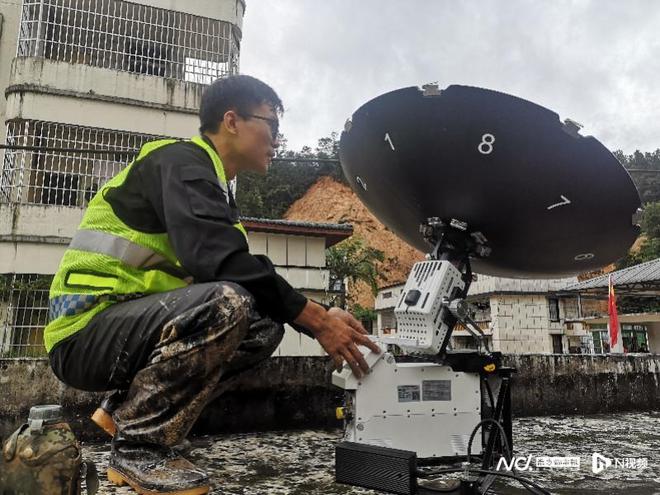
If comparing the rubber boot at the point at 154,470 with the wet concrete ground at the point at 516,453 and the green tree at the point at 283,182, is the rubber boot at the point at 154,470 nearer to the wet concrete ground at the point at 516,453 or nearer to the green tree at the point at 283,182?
the wet concrete ground at the point at 516,453

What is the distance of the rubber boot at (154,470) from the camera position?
4.27 feet

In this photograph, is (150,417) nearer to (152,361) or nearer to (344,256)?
(152,361)

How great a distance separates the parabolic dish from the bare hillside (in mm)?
37151

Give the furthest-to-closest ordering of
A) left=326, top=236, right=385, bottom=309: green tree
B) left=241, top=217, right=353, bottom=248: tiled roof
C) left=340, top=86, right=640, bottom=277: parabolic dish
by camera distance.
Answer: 1. left=326, top=236, right=385, bottom=309: green tree
2. left=241, top=217, right=353, bottom=248: tiled roof
3. left=340, top=86, right=640, bottom=277: parabolic dish

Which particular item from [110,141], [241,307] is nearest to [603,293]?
[110,141]

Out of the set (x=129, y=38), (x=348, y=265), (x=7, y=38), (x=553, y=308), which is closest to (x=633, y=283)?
(x=348, y=265)

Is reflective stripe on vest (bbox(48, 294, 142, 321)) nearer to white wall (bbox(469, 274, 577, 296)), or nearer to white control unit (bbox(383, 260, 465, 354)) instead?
white control unit (bbox(383, 260, 465, 354))

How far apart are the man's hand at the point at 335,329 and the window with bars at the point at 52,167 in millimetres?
9817

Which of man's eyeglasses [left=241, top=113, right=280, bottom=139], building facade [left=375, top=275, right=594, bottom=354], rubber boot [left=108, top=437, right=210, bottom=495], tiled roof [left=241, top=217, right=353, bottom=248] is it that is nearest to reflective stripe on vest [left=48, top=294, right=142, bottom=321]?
rubber boot [left=108, top=437, right=210, bottom=495]

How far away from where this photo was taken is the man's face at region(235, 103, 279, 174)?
1.83 m

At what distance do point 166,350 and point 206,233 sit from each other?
0.37m

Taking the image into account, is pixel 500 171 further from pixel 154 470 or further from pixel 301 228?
pixel 301 228

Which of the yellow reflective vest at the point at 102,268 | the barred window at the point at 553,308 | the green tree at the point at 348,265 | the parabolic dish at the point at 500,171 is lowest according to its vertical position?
the yellow reflective vest at the point at 102,268

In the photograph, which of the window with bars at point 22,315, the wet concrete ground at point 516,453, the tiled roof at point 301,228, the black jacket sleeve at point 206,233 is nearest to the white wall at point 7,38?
the window with bars at point 22,315
